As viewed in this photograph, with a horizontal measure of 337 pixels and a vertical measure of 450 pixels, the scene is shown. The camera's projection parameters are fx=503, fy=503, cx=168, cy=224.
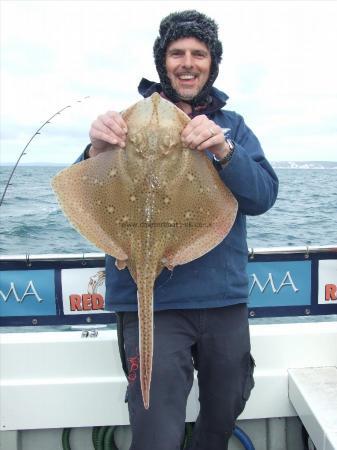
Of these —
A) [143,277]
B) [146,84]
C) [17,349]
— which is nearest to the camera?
[143,277]

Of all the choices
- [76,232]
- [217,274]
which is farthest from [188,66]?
[76,232]

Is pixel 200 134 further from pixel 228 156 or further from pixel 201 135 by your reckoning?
pixel 228 156

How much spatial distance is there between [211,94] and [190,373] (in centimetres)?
158

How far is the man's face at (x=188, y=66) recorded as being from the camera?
2.77 metres

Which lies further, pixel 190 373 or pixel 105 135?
pixel 190 373

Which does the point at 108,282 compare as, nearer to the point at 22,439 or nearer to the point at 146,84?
the point at 146,84

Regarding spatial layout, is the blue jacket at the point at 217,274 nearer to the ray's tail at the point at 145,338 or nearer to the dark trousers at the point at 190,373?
the dark trousers at the point at 190,373

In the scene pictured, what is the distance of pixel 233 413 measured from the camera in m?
2.79

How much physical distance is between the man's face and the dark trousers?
4.01ft

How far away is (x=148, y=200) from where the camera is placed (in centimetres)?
224

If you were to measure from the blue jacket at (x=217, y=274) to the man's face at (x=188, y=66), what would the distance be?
38 centimetres

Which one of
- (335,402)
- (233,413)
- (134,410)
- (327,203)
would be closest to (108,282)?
(134,410)

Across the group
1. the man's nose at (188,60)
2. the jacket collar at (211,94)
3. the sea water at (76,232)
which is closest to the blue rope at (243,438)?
the jacket collar at (211,94)

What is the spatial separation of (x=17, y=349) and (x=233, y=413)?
157 cm
